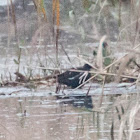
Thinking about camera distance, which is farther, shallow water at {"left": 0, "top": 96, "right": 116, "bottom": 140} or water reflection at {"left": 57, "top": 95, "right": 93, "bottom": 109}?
water reflection at {"left": 57, "top": 95, "right": 93, "bottom": 109}

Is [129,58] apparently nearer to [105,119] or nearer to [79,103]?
[105,119]

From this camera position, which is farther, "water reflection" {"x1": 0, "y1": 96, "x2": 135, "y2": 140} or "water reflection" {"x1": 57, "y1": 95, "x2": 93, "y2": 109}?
"water reflection" {"x1": 57, "y1": 95, "x2": 93, "y2": 109}

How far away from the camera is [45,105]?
10.1ft

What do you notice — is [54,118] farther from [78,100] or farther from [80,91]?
[80,91]

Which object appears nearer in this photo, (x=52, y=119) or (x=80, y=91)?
(x=52, y=119)

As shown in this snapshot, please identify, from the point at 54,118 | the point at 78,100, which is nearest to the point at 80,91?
the point at 78,100

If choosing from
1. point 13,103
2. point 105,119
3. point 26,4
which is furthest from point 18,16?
point 105,119

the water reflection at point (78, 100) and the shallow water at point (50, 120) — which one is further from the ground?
the shallow water at point (50, 120)

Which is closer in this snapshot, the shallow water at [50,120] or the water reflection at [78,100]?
the shallow water at [50,120]

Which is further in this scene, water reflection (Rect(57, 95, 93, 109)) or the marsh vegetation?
water reflection (Rect(57, 95, 93, 109))

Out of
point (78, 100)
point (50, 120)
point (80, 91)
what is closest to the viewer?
point (50, 120)

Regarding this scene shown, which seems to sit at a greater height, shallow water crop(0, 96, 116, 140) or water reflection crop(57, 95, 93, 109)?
shallow water crop(0, 96, 116, 140)

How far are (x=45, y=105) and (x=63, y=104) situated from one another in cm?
8

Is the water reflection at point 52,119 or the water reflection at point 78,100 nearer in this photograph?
the water reflection at point 52,119
